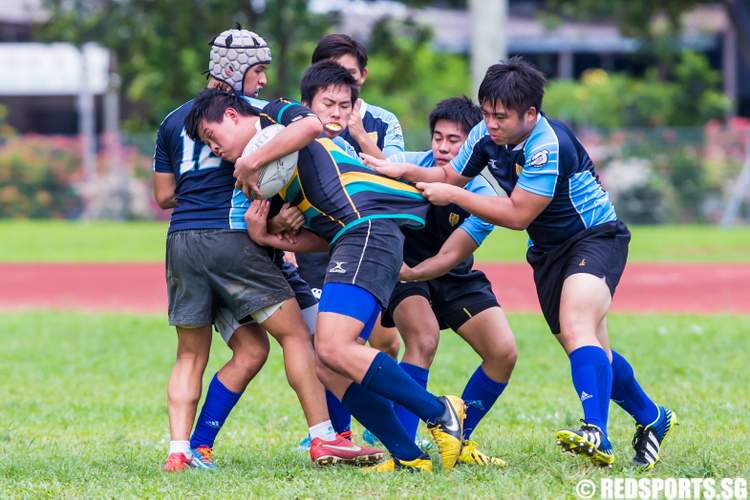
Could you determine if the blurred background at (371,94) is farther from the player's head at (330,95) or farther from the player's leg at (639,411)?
the player's leg at (639,411)

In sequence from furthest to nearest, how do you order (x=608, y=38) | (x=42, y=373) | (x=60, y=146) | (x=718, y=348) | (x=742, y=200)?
(x=608, y=38)
(x=60, y=146)
(x=742, y=200)
(x=718, y=348)
(x=42, y=373)

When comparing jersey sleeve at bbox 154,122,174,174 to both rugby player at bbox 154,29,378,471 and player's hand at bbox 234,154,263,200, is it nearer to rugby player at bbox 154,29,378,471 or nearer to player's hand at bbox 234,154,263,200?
rugby player at bbox 154,29,378,471

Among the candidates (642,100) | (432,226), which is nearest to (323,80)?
(432,226)

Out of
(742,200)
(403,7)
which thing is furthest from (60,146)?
(742,200)

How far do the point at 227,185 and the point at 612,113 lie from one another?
1277 inches

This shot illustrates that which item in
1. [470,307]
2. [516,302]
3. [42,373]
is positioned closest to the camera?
[470,307]

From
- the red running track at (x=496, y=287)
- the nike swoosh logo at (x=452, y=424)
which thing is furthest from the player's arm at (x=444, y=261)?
the red running track at (x=496, y=287)

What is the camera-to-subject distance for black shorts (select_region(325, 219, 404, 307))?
5527 millimetres

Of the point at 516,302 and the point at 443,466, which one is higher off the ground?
the point at 443,466

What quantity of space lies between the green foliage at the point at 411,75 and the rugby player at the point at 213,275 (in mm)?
19627

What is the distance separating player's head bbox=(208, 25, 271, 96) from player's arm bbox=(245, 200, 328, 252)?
65 centimetres

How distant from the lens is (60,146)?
2923 cm

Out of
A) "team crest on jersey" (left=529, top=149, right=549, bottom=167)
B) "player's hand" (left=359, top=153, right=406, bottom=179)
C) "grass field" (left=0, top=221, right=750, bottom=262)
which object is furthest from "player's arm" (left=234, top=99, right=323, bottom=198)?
"grass field" (left=0, top=221, right=750, bottom=262)

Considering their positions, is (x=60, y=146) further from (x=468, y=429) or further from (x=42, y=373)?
(x=468, y=429)
